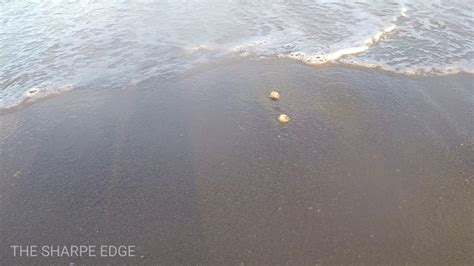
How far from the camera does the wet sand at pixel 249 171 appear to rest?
176 inches

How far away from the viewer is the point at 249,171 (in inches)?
214

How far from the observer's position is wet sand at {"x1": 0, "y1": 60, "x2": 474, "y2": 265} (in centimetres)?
447

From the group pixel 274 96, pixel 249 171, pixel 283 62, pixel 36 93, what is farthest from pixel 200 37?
pixel 249 171

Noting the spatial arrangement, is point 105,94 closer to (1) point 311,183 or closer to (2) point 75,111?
(2) point 75,111

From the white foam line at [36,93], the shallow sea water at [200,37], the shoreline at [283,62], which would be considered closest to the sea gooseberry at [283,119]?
the shoreline at [283,62]

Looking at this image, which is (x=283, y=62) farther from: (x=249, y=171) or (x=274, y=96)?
(x=249, y=171)

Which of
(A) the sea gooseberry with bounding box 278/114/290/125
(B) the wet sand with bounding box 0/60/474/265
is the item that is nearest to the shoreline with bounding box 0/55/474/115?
(B) the wet sand with bounding box 0/60/474/265

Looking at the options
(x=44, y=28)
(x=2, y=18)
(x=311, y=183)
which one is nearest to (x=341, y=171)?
(x=311, y=183)

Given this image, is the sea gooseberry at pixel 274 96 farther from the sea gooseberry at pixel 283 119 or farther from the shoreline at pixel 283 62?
the shoreline at pixel 283 62

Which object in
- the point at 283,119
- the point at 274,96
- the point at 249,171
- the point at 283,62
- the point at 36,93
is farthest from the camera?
the point at 283,62

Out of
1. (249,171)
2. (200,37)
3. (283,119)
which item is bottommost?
(249,171)

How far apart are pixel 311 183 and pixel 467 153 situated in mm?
2652

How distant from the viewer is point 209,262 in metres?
4.25

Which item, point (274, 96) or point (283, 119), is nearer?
point (283, 119)
